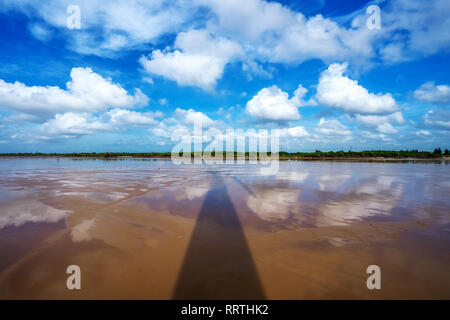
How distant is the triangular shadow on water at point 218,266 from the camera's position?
267 cm

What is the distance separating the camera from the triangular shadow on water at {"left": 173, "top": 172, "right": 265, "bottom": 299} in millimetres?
2674

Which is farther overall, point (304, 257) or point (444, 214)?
point (444, 214)

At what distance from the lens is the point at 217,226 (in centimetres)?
492

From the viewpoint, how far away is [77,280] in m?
2.93

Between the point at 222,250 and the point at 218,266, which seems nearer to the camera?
the point at 218,266

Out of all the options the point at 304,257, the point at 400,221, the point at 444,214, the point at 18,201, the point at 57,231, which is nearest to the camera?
the point at 304,257

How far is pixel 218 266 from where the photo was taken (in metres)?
3.21
